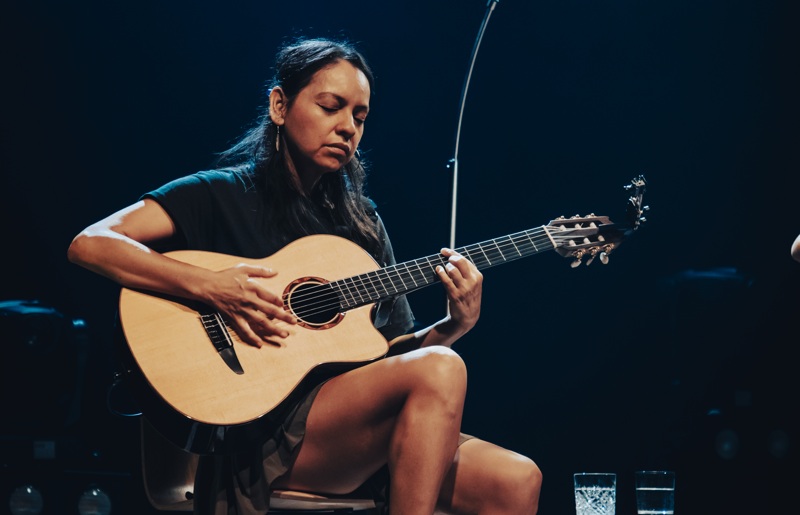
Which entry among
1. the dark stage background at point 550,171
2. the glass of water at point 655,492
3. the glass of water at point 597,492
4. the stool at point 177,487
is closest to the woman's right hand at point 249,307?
the stool at point 177,487

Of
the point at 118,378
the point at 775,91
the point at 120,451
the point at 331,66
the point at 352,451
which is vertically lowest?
the point at 120,451

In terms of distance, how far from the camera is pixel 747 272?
3.84 meters

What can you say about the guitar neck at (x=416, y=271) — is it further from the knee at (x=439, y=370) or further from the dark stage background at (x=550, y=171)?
the dark stage background at (x=550, y=171)

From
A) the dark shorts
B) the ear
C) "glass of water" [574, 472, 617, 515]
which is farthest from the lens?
the ear

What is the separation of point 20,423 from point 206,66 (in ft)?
5.78

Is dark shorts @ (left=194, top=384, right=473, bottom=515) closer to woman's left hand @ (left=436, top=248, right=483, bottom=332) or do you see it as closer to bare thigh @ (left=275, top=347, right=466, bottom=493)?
bare thigh @ (left=275, top=347, right=466, bottom=493)

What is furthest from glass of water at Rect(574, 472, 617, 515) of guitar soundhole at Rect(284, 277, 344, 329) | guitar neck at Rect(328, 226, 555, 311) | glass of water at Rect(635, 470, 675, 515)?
guitar soundhole at Rect(284, 277, 344, 329)

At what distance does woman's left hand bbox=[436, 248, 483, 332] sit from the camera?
1.89 m

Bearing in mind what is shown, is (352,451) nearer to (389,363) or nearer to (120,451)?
(389,363)

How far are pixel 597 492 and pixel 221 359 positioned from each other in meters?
1.01

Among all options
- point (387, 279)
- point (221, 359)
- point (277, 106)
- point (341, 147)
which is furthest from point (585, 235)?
point (221, 359)

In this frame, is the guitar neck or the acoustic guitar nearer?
the acoustic guitar

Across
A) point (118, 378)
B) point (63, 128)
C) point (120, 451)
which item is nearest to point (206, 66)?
point (63, 128)

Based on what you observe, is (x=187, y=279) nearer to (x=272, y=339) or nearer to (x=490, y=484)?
(x=272, y=339)
